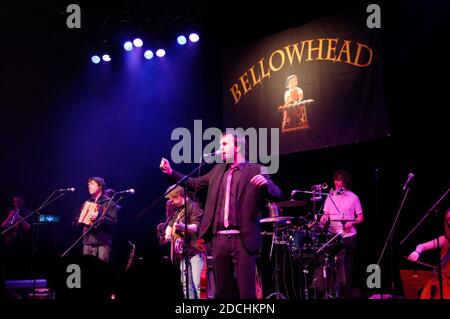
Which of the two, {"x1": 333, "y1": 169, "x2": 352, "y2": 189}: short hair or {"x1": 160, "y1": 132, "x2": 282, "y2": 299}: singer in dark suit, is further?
{"x1": 333, "y1": 169, "x2": 352, "y2": 189}: short hair

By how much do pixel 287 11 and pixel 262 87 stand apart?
158 cm

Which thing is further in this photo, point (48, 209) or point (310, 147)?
point (48, 209)

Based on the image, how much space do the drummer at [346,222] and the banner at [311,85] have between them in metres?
0.82

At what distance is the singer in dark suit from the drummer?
315 centimetres

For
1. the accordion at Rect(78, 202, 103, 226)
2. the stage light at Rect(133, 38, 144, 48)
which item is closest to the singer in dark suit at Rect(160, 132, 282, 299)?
the accordion at Rect(78, 202, 103, 226)

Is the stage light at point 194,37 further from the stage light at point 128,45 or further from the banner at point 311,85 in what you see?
the stage light at point 128,45

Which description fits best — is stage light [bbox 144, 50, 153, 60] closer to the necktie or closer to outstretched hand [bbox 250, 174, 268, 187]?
the necktie

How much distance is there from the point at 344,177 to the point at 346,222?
81cm

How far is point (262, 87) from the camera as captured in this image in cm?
939

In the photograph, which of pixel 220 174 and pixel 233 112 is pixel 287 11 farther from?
pixel 220 174

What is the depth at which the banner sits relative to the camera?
788cm

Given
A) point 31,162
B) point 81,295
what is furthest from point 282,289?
point 81,295

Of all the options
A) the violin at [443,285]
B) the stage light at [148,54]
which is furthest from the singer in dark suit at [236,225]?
the stage light at [148,54]

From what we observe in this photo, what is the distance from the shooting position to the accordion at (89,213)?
29.2 feet
